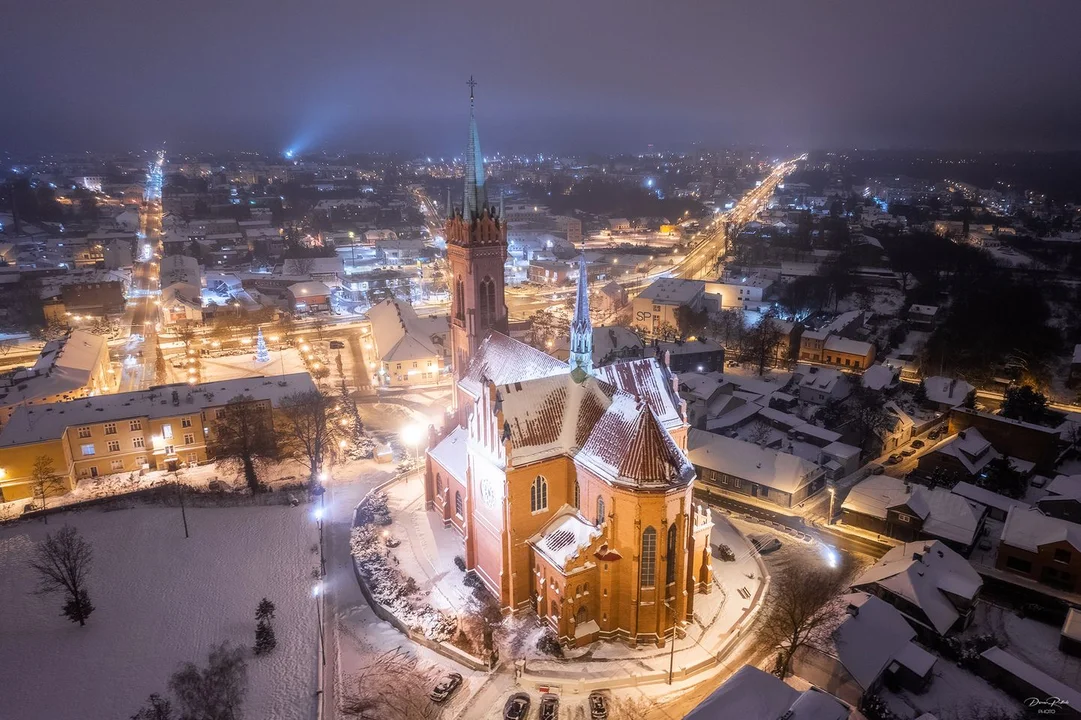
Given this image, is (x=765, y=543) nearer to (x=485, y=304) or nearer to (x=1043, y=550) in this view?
(x=1043, y=550)

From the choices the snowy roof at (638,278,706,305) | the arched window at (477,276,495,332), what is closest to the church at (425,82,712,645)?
the arched window at (477,276,495,332)

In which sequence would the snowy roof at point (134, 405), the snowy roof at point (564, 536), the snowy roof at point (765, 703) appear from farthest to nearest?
1. the snowy roof at point (134, 405)
2. the snowy roof at point (564, 536)
3. the snowy roof at point (765, 703)

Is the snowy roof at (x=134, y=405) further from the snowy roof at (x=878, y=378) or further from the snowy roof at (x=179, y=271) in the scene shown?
the snowy roof at (x=878, y=378)

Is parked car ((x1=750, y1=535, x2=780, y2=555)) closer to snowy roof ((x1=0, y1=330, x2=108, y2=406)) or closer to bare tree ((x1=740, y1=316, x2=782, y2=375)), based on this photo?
bare tree ((x1=740, y1=316, x2=782, y2=375))

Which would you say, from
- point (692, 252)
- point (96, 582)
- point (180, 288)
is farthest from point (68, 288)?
point (692, 252)

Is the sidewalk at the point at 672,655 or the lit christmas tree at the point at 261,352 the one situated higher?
the lit christmas tree at the point at 261,352

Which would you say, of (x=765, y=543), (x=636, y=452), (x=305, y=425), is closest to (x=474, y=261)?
(x=636, y=452)

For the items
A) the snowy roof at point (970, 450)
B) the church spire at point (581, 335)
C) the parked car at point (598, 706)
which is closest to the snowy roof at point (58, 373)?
the church spire at point (581, 335)
